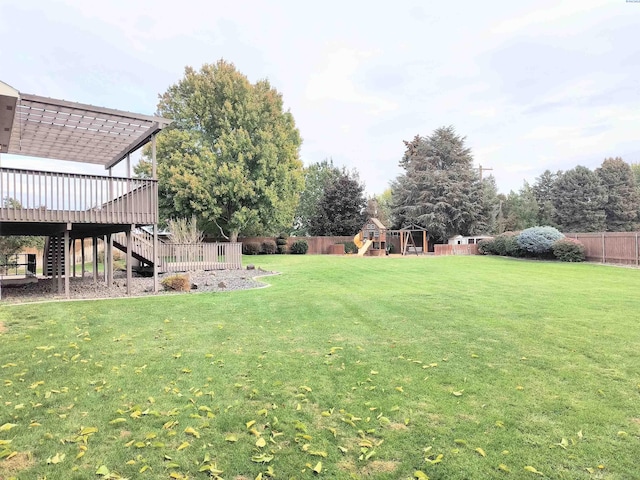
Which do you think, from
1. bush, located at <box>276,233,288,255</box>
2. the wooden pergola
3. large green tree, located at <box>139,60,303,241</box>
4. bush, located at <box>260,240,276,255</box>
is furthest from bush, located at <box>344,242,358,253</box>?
the wooden pergola

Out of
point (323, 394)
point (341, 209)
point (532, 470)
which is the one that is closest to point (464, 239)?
point (341, 209)

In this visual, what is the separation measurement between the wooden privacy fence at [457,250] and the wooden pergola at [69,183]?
26.4 metres

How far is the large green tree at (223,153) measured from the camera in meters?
25.9

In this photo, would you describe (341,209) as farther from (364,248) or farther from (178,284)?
(178,284)

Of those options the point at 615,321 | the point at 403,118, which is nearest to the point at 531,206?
the point at 403,118

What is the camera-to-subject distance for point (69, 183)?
9.74 metres

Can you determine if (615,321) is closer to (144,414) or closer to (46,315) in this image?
(144,414)

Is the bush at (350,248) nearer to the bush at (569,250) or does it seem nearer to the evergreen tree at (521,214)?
the bush at (569,250)

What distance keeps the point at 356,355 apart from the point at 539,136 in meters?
33.7

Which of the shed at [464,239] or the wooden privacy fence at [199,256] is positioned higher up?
the shed at [464,239]

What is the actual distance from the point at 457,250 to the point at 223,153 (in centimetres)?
1996

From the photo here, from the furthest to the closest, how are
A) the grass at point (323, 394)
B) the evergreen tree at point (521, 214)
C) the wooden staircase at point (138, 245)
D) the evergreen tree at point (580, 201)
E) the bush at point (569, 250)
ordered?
1. the evergreen tree at point (521, 214)
2. the evergreen tree at point (580, 201)
3. the bush at point (569, 250)
4. the wooden staircase at point (138, 245)
5. the grass at point (323, 394)

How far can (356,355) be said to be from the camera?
15.4ft

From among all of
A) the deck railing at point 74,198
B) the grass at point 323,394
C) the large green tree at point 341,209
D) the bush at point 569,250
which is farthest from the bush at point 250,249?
the grass at point 323,394
